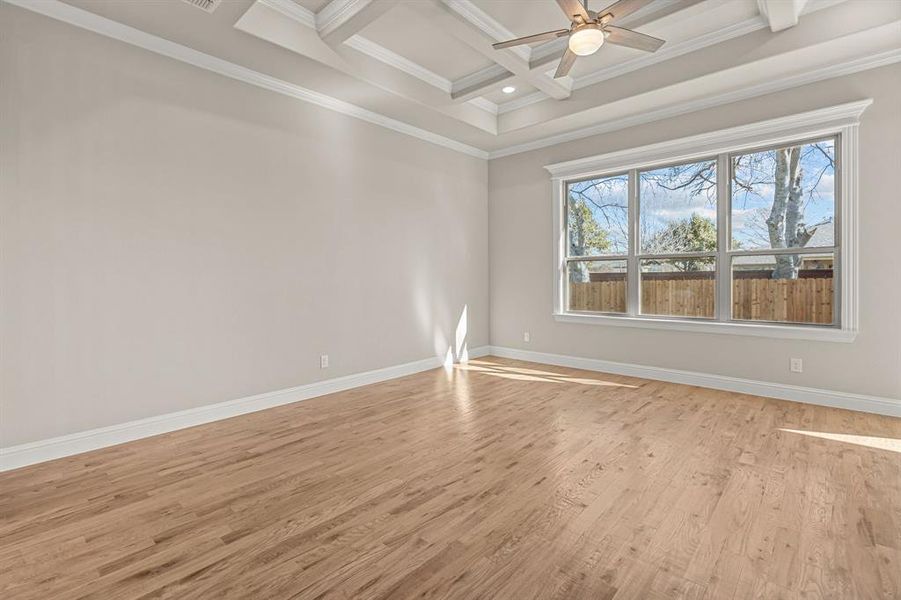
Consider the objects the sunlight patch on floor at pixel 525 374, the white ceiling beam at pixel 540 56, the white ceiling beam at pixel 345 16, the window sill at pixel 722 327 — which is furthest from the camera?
the sunlight patch on floor at pixel 525 374

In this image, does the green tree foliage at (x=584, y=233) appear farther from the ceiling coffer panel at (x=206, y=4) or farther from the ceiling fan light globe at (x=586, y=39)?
the ceiling coffer panel at (x=206, y=4)

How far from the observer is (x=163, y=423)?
332 cm

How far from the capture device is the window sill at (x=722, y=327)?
386cm

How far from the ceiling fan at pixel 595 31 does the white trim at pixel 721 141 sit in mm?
1855

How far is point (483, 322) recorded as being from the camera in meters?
6.37

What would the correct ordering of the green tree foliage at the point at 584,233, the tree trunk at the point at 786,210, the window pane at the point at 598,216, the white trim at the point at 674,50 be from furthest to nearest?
the green tree foliage at the point at 584,233, the window pane at the point at 598,216, the tree trunk at the point at 786,210, the white trim at the point at 674,50

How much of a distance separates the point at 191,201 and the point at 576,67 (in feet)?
12.4

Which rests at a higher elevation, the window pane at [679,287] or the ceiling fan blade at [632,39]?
the ceiling fan blade at [632,39]

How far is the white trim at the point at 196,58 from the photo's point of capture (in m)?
2.86

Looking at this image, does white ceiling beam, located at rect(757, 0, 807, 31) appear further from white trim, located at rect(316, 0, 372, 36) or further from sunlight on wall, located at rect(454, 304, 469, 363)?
sunlight on wall, located at rect(454, 304, 469, 363)

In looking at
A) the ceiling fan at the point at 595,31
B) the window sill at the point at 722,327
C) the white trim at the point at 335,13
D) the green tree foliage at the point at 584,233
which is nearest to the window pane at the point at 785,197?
the window sill at the point at 722,327

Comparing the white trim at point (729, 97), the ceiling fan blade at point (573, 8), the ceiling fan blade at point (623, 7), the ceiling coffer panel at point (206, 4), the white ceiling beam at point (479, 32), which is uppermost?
the white ceiling beam at point (479, 32)

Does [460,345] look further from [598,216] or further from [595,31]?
[595,31]

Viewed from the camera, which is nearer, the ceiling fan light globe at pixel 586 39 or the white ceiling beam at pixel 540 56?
the ceiling fan light globe at pixel 586 39
